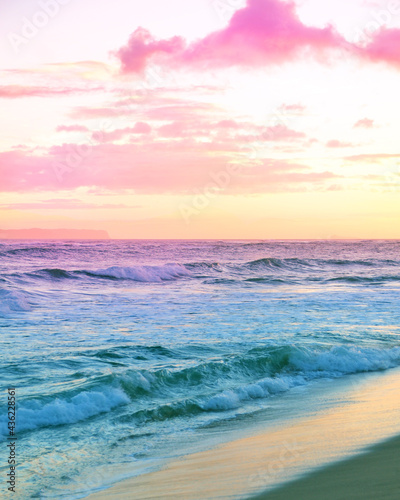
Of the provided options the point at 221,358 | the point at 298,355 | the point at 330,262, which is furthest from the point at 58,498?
the point at 330,262

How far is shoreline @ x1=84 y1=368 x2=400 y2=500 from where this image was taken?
13.8 ft

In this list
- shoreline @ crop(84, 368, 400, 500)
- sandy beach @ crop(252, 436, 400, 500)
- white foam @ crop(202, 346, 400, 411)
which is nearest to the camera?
sandy beach @ crop(252, 436, 400, 500)

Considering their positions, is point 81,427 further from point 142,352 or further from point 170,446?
point 142,352

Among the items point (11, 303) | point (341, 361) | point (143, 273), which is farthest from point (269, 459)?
point (143, 273)

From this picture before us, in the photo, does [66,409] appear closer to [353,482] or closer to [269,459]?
[269,459]

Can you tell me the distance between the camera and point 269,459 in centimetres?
488

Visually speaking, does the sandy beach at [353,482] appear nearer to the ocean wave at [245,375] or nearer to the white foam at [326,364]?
the ocean wave at [245,375]

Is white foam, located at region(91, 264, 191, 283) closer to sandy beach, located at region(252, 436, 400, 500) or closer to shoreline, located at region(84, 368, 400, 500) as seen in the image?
shoreline, located at region(84, 368, 400, 500)

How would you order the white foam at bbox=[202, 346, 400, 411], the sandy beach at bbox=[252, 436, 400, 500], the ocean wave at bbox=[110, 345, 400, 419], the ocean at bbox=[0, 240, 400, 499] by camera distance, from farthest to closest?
the white foam at bbox=[202, 346, 400, 411] < the ocean wave at bbox=[110, 345, 400, 419] < the ocean at bbox=[0, 240, 400, 499] < the sandy beach at bbox=[252, 436, 400, 500]

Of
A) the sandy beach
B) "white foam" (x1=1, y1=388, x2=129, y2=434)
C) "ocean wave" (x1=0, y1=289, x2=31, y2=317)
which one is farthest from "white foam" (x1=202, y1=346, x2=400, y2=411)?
"ocean wave" (x1=0, y1=289, x2=31, y2=317)

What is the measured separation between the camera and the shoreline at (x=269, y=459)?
4219 mm

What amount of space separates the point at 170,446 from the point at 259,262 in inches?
1495

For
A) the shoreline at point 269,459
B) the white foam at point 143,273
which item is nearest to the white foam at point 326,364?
the shoreline at point 269,459

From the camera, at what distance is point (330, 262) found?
4791 cm
